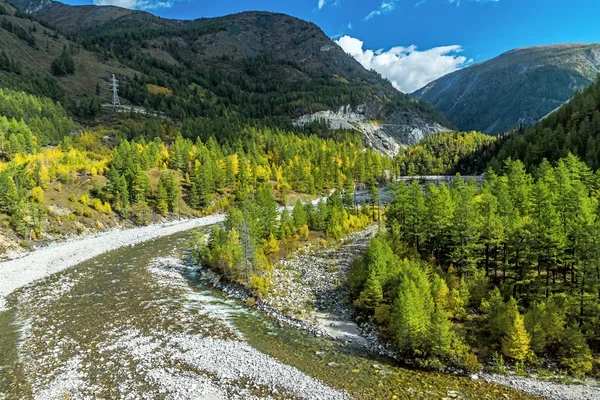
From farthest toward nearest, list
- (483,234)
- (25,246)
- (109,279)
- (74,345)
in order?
(25,246), (109,279), (483,234), (74,345)

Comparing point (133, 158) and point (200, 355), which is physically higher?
point (133, 158)

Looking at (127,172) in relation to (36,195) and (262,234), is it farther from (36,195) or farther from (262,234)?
(262,234)

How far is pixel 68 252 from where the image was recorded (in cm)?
6122

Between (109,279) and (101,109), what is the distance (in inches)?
7171

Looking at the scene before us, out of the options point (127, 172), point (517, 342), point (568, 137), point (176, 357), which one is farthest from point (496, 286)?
point (568, 137)

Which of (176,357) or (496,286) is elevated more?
(496,286)

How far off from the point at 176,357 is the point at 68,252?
46568 millimetres

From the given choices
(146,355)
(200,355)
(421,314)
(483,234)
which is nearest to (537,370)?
(421,314)

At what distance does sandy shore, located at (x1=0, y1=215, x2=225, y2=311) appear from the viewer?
4756 centimetres

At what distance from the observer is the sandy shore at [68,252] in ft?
156

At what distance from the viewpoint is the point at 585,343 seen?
24.2m

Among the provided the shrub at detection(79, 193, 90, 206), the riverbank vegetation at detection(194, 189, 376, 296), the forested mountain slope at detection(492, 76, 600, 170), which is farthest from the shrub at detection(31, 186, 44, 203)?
the forested mountain slope at detection(492, 76, 600, 170)

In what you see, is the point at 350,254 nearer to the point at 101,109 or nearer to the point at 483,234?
the point at 483,234

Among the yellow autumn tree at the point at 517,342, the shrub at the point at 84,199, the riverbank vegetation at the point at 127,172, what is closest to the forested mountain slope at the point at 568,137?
the riverbank vegetation at the point at 127,172
